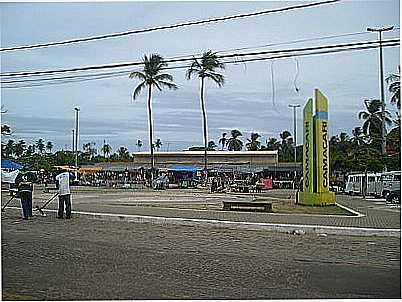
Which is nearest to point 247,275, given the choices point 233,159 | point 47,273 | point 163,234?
point 47,273

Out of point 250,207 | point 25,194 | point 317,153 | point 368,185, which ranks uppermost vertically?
point 317,153

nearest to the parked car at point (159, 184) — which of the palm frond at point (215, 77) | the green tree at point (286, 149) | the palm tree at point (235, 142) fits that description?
the palm frond at point (215, 77)

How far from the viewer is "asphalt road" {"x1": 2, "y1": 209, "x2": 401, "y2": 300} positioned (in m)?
7.98

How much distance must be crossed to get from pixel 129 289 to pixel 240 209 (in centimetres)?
1330

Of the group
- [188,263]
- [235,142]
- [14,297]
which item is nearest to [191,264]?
[188,263]

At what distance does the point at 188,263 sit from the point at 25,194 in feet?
29.7

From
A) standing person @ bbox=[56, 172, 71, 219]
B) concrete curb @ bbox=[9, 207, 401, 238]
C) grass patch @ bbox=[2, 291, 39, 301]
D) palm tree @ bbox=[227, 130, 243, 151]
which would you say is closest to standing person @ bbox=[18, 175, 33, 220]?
standing person @ bbox=[56, 172, 71, 219]

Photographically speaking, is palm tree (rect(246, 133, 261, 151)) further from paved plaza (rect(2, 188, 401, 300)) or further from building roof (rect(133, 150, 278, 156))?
paved plaza (rect(2, 188, 401, 300))

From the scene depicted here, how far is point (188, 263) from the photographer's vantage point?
10.3 m

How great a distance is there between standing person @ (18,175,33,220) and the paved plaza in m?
1.38

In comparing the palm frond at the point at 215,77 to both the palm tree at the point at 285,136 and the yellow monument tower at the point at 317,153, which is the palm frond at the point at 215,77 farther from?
the palm tree at the point at 285,136

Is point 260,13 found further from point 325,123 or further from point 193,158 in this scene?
point 193,158

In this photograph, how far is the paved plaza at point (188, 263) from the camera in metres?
8.00

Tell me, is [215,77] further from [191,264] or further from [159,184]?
[191,264]
